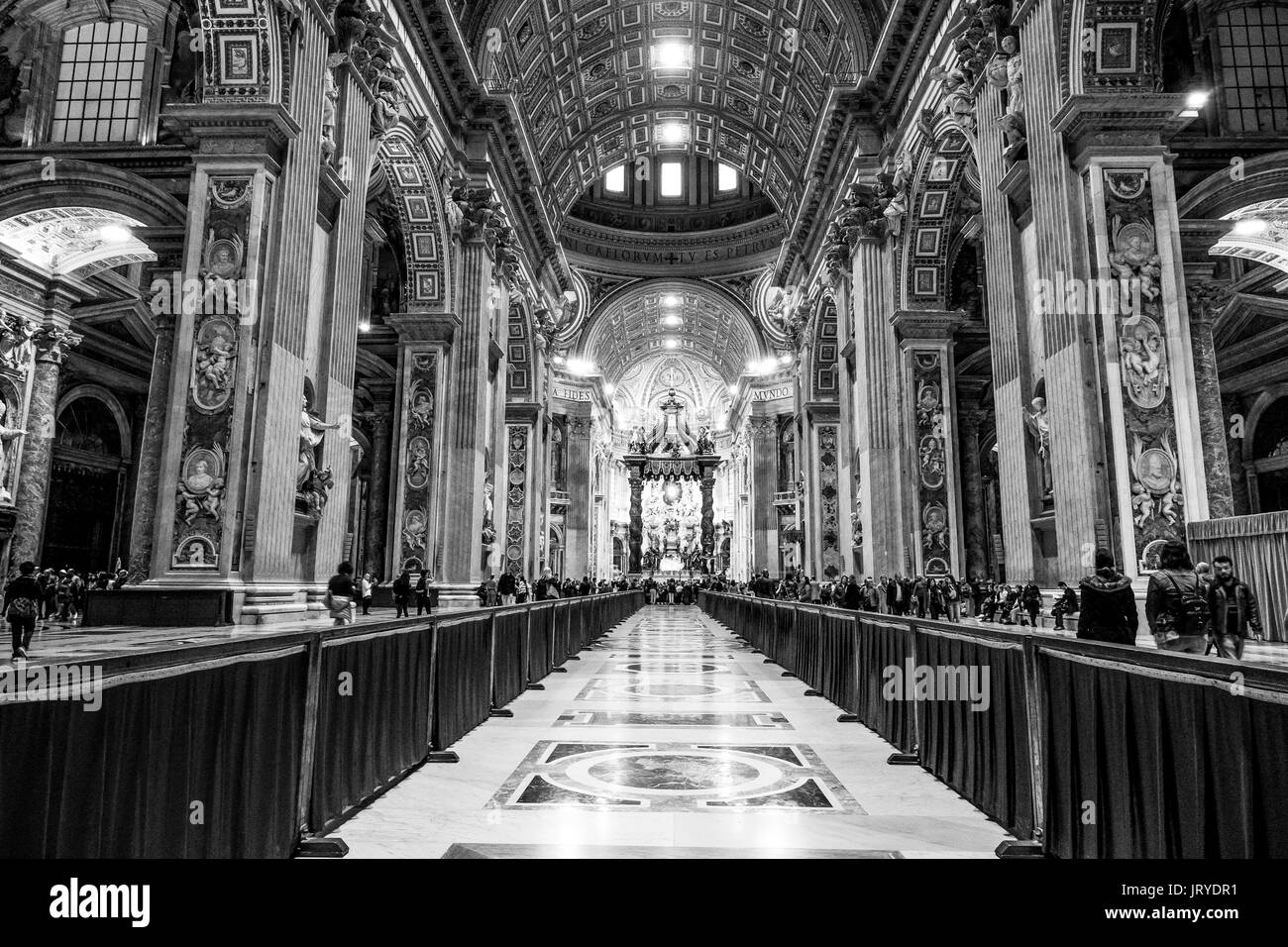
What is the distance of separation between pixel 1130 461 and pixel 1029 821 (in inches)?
233

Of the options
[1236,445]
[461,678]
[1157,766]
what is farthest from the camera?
[1236,445]

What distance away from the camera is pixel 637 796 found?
4.08 m

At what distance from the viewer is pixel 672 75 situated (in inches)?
1024

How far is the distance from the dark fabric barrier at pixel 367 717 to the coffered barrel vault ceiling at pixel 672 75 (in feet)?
52.0

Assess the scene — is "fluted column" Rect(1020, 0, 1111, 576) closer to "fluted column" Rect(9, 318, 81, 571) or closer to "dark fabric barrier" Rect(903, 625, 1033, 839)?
"dark fabric barrier" Rect(903, 625, 1033, 839)

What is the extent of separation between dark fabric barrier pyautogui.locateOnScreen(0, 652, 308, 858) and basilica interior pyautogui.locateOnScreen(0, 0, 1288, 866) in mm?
5597

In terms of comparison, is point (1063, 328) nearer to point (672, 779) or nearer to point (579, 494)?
point (672, 779)

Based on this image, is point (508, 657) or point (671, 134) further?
point (671, 134)

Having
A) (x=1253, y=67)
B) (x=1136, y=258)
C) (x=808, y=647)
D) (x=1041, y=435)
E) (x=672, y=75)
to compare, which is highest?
(x=672, y=75)

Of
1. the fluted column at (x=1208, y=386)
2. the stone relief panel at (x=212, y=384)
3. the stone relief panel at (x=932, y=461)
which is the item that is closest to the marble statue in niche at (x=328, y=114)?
the stone relief panel at (x=212, y=384)

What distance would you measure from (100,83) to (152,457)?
287 inches

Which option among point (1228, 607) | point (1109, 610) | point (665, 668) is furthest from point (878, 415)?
point (1109, 610)

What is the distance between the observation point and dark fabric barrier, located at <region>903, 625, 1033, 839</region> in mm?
3506
